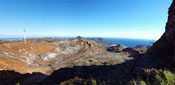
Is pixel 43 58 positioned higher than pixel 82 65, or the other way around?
pixel 43 58

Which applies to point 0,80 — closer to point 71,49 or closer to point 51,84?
point 51,84

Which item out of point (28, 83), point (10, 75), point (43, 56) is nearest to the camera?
point (28, 83)

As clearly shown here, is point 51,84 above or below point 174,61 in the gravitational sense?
below

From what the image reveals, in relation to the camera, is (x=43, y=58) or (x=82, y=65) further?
(x=43, y=58)

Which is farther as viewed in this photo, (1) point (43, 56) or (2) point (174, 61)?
(1) point (43, 56)

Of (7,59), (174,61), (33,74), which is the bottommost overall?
(33,74)

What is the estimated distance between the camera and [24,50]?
131 ft

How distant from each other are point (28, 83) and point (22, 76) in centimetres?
523

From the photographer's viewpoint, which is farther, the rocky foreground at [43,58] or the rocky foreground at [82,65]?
the rocky foreground at [43,58]

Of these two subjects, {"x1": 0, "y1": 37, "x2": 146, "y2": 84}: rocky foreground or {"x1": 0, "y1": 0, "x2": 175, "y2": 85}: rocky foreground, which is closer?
{"x1": 0, "y1": 0, "x2": 175, "y2": 85}: rocky foreground

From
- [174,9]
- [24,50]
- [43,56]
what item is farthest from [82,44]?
[174,9]

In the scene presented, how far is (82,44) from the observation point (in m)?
64.5

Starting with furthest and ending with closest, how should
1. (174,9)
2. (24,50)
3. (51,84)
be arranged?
(24,50) → (51,84) → (174,9)

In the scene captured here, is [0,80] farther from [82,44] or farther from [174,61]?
[82,44]
